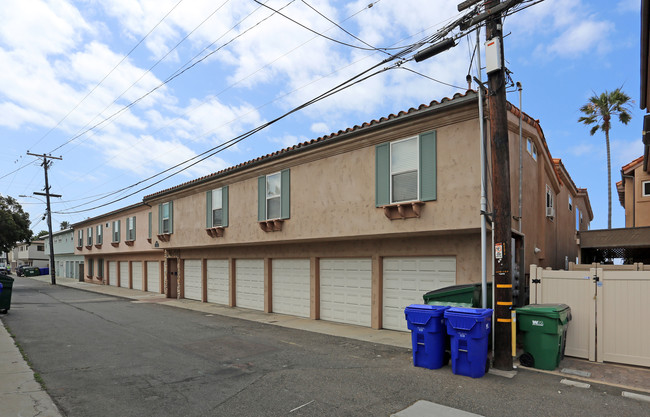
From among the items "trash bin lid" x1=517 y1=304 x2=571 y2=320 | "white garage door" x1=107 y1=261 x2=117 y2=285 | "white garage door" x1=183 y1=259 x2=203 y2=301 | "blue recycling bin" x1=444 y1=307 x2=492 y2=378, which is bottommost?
"white garage door" x1=107 y1=261 x2=117 y2=285

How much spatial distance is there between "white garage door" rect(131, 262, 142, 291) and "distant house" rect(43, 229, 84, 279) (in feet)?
48.3

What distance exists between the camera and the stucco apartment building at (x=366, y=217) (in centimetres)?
884

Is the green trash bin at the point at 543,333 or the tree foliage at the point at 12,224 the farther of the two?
the tree foliage at the point at 12,224

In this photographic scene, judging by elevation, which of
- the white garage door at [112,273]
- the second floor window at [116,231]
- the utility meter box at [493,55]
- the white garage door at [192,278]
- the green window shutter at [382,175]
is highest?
the utility meter box at [493,55]

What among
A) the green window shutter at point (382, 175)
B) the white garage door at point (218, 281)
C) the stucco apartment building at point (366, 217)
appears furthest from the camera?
the white garage door at point (218, 281)

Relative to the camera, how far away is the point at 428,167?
900 centimetres

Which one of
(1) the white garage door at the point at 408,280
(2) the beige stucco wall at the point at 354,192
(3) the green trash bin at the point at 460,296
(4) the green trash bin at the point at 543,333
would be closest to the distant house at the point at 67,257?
(2) the beige stucco wall at the point at 354,192

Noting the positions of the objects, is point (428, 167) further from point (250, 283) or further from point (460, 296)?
point (250, 283)

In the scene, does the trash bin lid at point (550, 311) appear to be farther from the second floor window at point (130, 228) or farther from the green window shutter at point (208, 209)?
the second floor window at point (130, 228)

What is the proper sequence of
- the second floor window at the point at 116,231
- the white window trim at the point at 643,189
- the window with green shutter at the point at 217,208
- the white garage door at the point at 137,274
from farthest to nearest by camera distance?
the second floor window at the point at 116,231
the white garage door at the point at 137,274
the white window trim at the point at 643,189
the window with green shutter at the point at 217,208

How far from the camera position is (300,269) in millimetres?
13727

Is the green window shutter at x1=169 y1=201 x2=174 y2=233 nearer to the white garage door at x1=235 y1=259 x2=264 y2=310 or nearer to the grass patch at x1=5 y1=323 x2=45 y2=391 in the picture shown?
the white garage door at x1=235 y1=259 x2=264 y2=310

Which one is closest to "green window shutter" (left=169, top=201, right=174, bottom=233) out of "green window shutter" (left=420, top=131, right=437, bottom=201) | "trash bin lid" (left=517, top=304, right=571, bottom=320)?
"green window shutter" (left=420, top=131, right=437, bottom=201)

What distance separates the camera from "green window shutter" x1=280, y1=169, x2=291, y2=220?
1258cm
